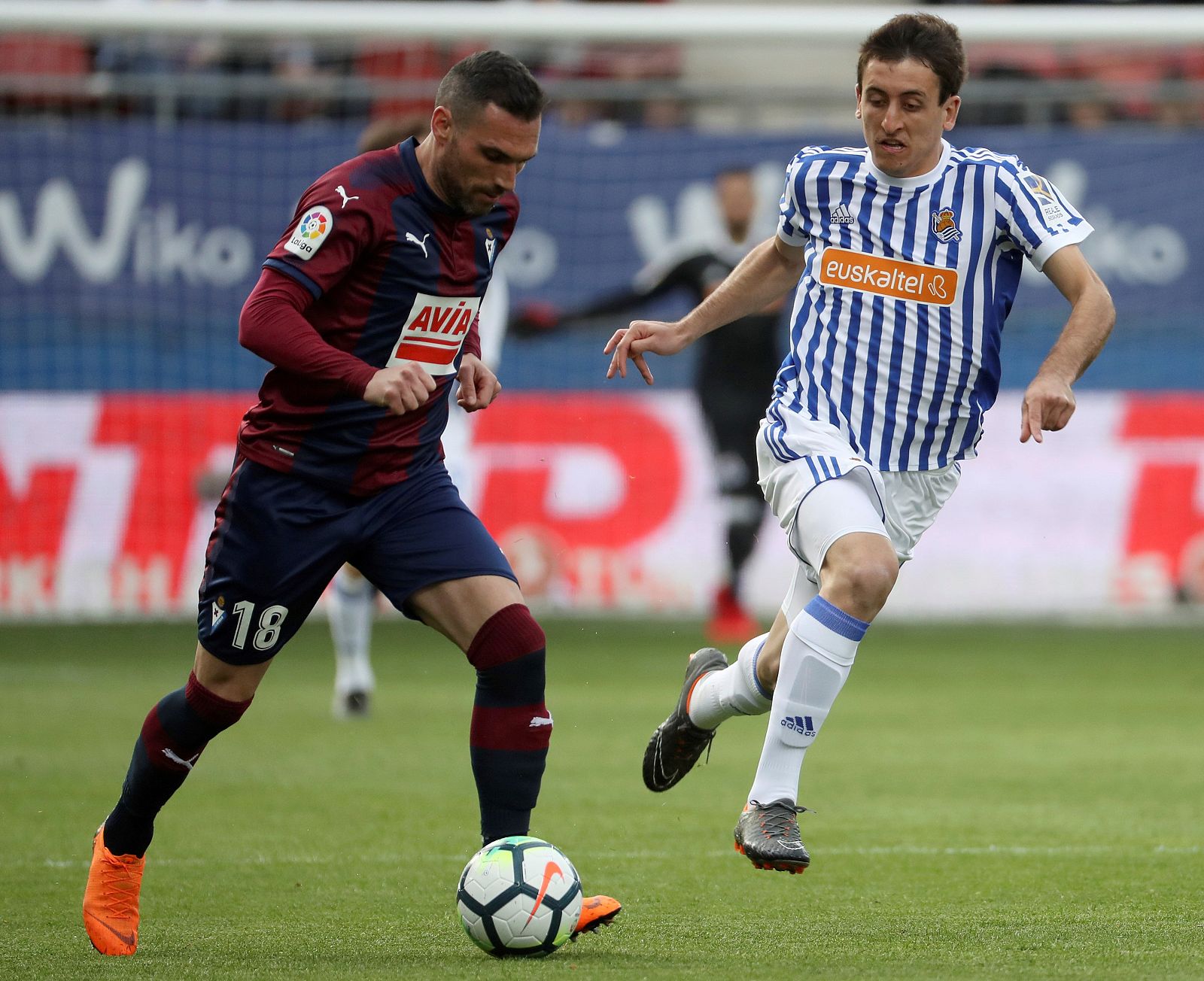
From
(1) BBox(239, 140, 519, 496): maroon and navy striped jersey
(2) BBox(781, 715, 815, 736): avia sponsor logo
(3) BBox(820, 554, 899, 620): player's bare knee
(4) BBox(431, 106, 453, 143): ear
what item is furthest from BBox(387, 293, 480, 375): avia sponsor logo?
(2) BBox(781, 715, 815, 736): avia sponsor logo

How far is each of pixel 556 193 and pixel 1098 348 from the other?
31.5 ft

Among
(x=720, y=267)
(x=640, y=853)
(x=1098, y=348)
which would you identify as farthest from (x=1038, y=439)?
(x=720, y=267)

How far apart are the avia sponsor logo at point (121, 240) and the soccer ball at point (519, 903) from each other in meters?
9.98

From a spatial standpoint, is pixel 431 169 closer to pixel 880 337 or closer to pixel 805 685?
pixel 880 337

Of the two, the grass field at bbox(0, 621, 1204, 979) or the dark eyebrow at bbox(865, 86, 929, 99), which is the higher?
the dark eyebrow at bbox(865, 86, 929, 99)

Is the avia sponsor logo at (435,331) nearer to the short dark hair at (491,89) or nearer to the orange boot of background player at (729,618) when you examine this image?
the short dark hair at (491,89)

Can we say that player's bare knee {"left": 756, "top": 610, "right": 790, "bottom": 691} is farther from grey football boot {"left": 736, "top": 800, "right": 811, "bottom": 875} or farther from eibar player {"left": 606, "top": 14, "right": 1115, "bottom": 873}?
grey football boot {"left": 736, "top": 800, "right": 811, "bottom": 875}

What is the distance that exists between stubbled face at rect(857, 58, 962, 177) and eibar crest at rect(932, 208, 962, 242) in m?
0.13

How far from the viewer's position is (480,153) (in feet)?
14.7

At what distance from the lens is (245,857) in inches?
226

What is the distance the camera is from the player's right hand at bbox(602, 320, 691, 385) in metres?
5.27

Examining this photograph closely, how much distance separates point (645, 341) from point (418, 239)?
3.04ft

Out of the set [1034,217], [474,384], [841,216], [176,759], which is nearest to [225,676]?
[176,759]

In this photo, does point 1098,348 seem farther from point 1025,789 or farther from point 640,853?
point 1025,789
